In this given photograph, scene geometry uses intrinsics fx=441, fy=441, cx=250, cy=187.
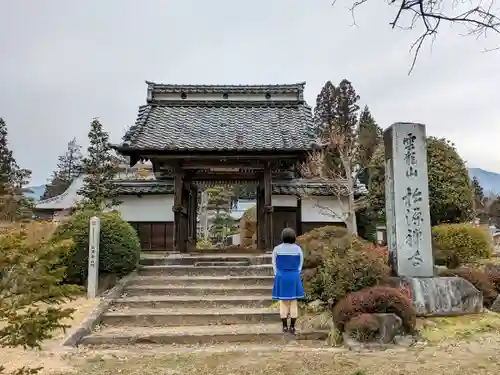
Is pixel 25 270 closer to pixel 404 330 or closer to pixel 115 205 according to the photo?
pixel 404 330

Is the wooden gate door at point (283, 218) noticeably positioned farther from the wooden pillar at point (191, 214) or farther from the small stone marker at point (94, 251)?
the small stone marker at point (94, 251)

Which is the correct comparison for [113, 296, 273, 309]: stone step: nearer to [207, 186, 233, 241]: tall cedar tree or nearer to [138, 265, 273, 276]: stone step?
[138, 265, 273, 276]: stone step

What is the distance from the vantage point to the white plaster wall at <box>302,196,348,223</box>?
18.1 m

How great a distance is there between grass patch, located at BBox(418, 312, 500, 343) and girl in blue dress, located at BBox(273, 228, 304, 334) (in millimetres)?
2112

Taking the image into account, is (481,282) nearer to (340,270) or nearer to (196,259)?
(340,270)

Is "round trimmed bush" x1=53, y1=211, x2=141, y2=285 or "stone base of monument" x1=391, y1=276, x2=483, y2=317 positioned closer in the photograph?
"stone base of monument" x1=391, y1=276, x2=483, y2=317

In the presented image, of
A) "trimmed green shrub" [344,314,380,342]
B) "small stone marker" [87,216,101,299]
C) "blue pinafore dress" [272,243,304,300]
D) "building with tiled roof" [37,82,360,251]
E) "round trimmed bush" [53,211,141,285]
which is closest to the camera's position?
"trimmed green shrub" [344,314,380,342]

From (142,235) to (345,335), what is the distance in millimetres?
12249

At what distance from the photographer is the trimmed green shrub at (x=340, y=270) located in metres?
7.81

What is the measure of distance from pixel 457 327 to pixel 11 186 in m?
27.1

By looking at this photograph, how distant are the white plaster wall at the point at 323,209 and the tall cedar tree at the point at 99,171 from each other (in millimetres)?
7560

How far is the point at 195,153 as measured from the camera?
12.8 m

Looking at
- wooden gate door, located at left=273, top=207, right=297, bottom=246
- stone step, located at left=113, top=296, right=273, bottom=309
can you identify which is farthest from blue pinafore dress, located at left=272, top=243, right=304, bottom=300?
wooden gate door, located at left=273, top=207, right=297, bottom=246

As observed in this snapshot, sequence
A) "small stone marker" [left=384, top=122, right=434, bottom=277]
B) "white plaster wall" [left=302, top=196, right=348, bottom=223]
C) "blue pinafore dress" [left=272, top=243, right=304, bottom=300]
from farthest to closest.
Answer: "white plaster wall" [left=302, top=196, right=348, bottom=223] < "small stone marker" [left=384, top=122, right=434, bottom=277] < "blue pinafore dress" [left=272, top=243, right=304, bottom=300]
